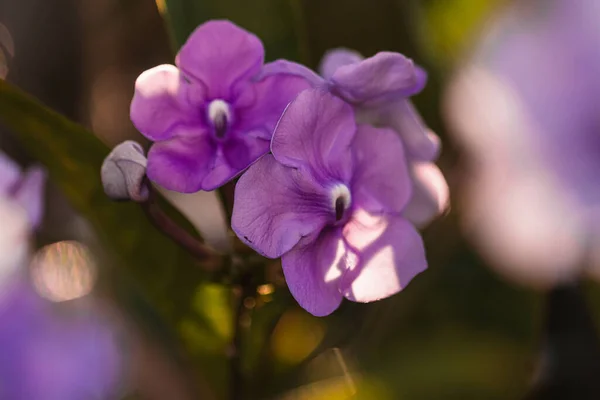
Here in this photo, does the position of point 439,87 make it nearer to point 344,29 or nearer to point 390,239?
point 344,29

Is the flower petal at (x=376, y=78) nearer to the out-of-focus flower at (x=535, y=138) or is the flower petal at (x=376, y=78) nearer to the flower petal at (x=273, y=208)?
the flower petal at (x=273, y=208)

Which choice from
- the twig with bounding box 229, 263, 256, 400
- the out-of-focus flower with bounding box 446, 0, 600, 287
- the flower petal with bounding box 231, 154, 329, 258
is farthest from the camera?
the out-of-focus flower with bounding box 446, 0, 600, 287

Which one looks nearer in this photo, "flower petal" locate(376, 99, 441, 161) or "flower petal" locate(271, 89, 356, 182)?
"flower petal" locate(271, 89, 356, 182)

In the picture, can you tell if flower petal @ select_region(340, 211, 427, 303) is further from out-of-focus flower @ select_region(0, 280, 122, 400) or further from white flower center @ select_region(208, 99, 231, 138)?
out-of-focus flower @ select_region(0, 280, 122, 400)

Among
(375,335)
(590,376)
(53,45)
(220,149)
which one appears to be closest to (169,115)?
(220,149)

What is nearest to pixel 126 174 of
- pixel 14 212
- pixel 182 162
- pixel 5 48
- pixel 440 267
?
pixel 182 162

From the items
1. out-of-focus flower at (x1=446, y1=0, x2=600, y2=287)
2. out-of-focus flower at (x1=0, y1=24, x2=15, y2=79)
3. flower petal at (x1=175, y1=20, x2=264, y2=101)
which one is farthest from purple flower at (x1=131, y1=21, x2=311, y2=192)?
out-of-focus flower at (x1=0, y1=24, x2=15, y2=79)

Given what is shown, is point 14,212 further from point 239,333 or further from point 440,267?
point 440,267
